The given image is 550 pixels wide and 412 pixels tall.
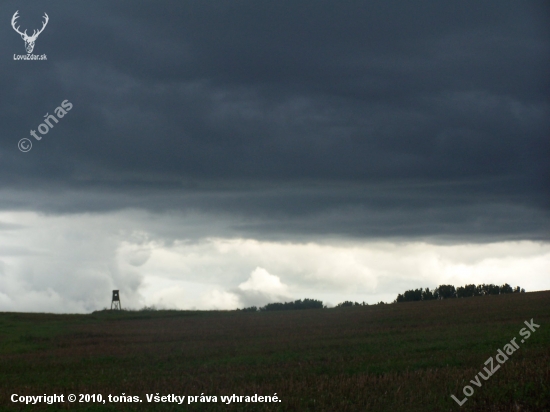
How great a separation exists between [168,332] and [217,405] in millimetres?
28317

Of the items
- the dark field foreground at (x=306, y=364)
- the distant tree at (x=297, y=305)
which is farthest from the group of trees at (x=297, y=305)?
the dark field foreground at (x=306, y=364)

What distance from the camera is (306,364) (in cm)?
2272

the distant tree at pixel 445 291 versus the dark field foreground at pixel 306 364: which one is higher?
the distant tree at pixel 445 291

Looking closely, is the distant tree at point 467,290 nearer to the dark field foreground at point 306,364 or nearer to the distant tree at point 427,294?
the distant tree at point 427,294

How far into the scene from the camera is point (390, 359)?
2270 centimetres

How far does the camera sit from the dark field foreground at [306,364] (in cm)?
1597

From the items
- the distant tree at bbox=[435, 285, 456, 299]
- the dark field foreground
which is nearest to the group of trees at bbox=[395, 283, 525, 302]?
the distant tree at bbox=[435, 285, 456, 299]

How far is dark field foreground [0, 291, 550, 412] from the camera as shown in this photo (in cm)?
1597

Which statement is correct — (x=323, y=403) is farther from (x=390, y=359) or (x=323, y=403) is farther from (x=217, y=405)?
(x=390, y=359)

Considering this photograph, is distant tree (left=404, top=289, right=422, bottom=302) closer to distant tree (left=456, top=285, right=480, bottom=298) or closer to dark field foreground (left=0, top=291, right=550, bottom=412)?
distant tree (left=456, top=285, right=480, bottom=298)

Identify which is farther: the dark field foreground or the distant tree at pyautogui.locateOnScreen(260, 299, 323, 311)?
the distant tree at pyautogui.locateOnScreen(260, 299, 323, 311)

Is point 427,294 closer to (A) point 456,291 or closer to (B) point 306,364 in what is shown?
(A) point 456,291

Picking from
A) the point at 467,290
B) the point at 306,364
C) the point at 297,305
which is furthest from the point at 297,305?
the point at 306,364

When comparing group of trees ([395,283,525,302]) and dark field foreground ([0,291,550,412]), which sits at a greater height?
group of trees ([395,283,525,302])
